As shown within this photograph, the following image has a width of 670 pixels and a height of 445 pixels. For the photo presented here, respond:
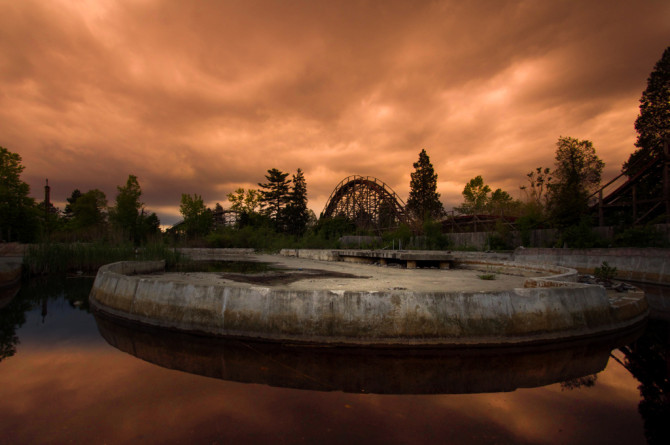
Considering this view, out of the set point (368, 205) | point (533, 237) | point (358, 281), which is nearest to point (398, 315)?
point (358, 281)

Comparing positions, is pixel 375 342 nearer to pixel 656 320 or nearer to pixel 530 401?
pixel 530 401

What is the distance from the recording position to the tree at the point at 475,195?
59844 mm

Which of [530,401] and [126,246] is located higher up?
[126,246]

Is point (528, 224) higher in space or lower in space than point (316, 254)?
higher

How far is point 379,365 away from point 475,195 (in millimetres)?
62343

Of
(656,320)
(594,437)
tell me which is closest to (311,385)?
(594,437)

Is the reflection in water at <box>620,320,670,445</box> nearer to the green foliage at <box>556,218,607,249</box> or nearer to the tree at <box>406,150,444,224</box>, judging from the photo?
the green foliage at <box>556,218,607,249</box>

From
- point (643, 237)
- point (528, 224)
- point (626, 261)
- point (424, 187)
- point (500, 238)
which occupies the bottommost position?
point (626, 261)

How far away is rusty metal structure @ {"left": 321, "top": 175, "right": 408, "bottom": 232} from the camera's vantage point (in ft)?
118

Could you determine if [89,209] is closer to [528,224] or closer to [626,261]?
[528,224]

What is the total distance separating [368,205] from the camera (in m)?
39.1

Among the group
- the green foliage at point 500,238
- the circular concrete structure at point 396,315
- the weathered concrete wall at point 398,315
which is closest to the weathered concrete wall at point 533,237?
the green foliage at point 500,238

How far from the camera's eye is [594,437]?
296 centimetres

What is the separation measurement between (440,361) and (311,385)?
1886mm
